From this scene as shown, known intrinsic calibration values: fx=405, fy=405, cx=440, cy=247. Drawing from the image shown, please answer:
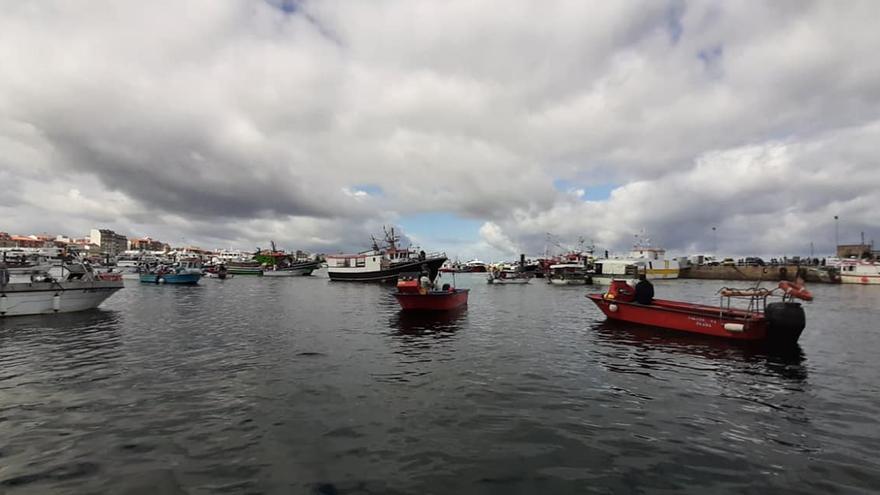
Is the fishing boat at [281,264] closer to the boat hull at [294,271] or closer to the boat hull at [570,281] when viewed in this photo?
the boat hull at [294,271]

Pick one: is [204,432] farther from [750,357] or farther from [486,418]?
[750,357]

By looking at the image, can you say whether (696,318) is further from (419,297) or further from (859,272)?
(859,272)

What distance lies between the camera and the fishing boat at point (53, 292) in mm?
24016

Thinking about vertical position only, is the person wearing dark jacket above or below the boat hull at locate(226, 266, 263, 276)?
below

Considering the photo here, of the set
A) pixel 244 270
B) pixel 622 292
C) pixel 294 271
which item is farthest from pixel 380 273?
pixel 622 292

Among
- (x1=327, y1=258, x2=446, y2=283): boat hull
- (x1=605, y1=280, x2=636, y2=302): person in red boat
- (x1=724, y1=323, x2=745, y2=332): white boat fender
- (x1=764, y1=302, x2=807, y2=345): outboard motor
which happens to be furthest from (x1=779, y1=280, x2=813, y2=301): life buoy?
(x1=327, y1=258, x2=446, y2=283): boat hull

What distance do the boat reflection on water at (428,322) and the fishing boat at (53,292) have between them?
68.6 ft

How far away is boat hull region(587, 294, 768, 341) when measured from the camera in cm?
1794

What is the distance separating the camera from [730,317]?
18859 mm

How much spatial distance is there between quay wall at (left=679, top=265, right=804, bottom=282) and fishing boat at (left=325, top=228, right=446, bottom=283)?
220 feet

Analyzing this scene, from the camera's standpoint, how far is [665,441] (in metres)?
7.96

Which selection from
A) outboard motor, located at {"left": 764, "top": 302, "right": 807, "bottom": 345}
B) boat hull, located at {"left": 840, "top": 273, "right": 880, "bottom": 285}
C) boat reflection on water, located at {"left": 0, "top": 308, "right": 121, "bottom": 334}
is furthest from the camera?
boat hull, located at {"left": 840, "top": 273, "right": 880, "bottom": 285}

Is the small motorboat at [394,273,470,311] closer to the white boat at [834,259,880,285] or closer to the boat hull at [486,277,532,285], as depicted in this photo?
the boat hull at [486,277,532,285]

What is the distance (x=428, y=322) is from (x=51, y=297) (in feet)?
78.6
